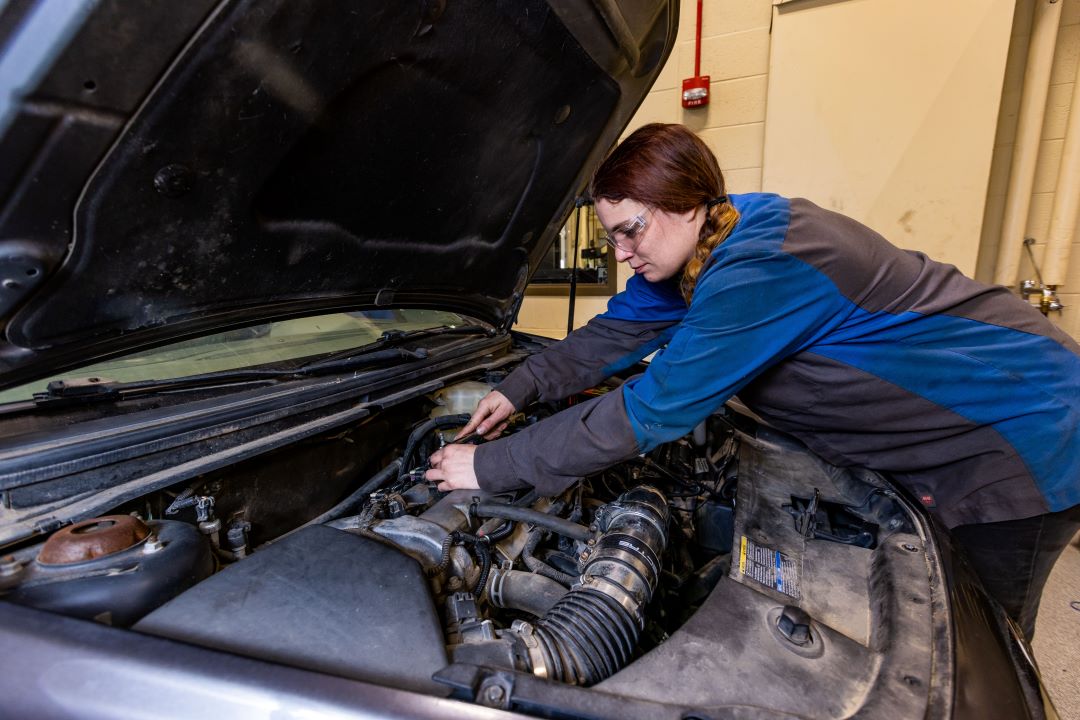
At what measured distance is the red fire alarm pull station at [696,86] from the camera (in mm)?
2758

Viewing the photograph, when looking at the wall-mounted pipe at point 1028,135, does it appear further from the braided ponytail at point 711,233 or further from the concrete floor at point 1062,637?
the braided ponytail at point 711,233

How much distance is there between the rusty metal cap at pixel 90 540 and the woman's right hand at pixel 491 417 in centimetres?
67

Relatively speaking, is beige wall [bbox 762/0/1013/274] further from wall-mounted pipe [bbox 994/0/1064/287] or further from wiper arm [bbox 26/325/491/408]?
wiper arm [bbox 26/325/491/408]

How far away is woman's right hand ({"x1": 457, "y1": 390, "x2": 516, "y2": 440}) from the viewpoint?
1.24 meters

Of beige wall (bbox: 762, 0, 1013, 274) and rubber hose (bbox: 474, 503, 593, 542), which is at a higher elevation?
beige wall (bbox: 762, 0, 1013, 274)

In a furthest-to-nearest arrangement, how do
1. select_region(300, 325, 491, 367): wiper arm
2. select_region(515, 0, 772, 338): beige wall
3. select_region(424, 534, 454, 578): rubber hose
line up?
1. select_region(515, 0, 772, 338): beige wall
2. select_region(300, 325, 491, 367): wiper arm
3. select_region(424, 534, 454, 578): rubber hose

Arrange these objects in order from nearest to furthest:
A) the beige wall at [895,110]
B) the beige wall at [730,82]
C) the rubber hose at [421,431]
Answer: the rubber hose at [421,431]
the beige wall at [895,110]
the beige wall at [730,82]

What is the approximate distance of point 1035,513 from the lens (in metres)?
1.03

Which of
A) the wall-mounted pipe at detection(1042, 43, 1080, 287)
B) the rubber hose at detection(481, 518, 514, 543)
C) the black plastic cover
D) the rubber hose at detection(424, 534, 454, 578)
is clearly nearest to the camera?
the black plastic cover

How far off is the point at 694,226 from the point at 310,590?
0.92 meters

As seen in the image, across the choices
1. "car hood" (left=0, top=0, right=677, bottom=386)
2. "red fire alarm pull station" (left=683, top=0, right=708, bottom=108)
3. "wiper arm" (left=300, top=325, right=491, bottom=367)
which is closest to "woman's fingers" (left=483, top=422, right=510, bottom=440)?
"wiper arm" (left=300, top=325, right=491, bottom=367)

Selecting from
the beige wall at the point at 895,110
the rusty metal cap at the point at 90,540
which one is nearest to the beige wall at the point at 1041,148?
the beige wall at the point at 895,110

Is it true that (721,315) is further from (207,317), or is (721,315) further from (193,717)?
(207,317)

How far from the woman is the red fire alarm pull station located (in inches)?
80.3
